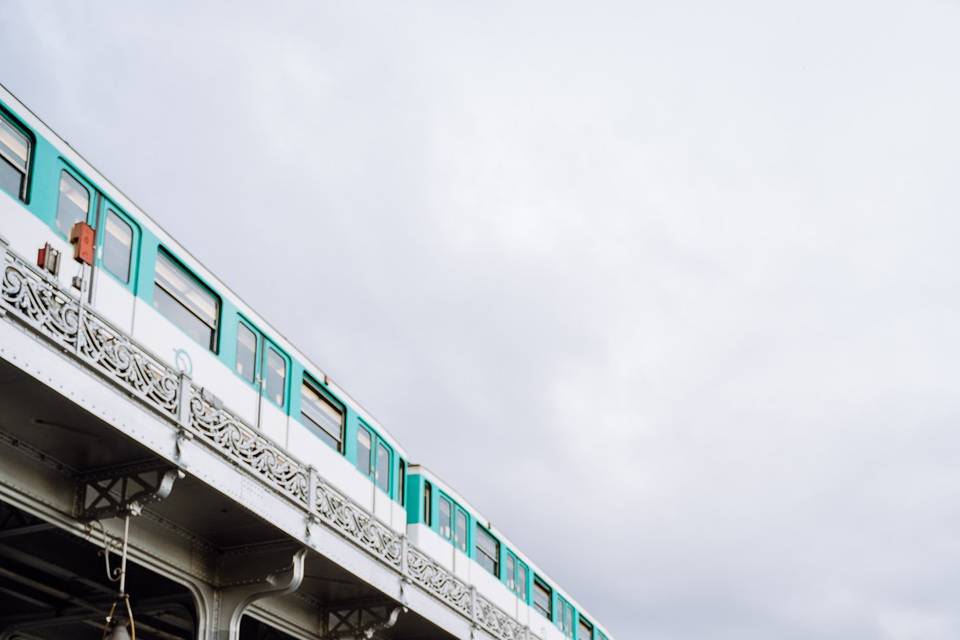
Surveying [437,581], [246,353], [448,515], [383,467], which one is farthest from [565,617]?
[246,353]

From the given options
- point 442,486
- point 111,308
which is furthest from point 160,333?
point 442,486

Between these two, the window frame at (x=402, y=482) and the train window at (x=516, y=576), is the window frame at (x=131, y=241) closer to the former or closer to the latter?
the window frame at (x=402, y=482)

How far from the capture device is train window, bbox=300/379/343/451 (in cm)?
2471

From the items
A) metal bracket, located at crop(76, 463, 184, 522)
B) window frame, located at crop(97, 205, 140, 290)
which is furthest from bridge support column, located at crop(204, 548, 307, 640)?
window frame, located at crop(97, 205, 140, 290)

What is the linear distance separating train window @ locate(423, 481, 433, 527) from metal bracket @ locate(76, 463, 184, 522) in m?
13.8

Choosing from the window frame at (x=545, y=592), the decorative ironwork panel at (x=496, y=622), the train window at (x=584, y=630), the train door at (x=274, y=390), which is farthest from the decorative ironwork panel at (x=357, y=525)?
the train window at (x=584, y=630)

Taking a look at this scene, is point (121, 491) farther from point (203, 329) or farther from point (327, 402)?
point (327, 402)

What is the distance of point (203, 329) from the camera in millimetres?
21203

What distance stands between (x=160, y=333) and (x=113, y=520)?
144 inches

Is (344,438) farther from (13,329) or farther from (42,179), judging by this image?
(13,329)

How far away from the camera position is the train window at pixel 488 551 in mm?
34250

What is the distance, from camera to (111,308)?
60.5ft

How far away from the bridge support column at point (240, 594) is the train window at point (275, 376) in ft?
14.9

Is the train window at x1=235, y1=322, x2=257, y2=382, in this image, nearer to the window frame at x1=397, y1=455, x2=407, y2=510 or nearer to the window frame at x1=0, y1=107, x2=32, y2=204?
the window frame at x1=0, y1=107, x2=32, y2=204
